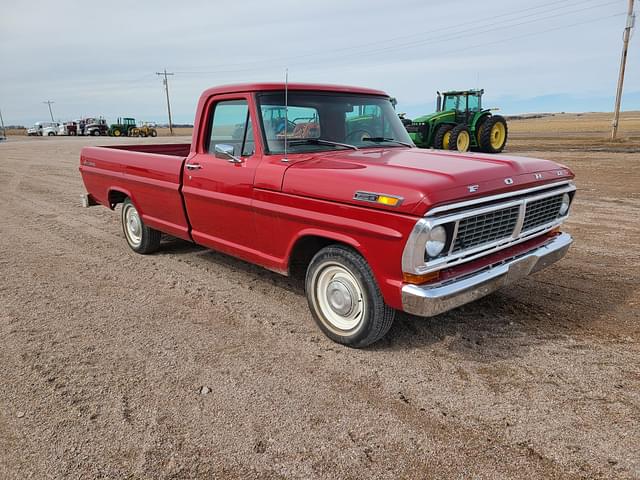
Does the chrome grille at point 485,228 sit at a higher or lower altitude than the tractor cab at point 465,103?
lower

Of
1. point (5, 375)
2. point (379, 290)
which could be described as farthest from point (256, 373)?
point (5, 375)

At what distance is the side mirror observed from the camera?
397 centimetres

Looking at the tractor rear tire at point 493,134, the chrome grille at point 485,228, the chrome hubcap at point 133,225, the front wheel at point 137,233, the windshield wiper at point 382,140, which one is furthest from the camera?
the tractor rear tire at point 493,134

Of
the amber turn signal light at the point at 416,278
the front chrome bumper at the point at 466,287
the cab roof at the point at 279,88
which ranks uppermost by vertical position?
the cab roof at the point at 279,88

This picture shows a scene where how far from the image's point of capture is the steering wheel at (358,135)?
4296 millimetres

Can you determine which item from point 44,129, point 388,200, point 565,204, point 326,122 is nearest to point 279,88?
point 326,122

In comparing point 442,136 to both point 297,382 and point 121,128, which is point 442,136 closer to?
point 297,382

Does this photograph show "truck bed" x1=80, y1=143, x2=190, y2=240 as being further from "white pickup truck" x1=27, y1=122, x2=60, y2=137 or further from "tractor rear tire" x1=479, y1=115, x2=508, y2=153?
"white pickup truck" x1=27, y1=122, x2=60, y2=137

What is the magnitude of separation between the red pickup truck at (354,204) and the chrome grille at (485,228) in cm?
1

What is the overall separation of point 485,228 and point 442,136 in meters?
15.1

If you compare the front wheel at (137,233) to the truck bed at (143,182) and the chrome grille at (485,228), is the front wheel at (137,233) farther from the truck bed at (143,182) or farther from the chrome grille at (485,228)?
the chrome grille at (485,228)

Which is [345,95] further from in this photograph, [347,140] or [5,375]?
[5,375]

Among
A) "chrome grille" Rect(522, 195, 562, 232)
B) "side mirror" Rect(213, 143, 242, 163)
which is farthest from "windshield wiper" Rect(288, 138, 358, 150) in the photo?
"chrome grille" Rect(522, 195, 562, 232)

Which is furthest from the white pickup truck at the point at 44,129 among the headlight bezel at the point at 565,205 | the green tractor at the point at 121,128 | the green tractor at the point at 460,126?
the headlight bezel at the point at 565,205
